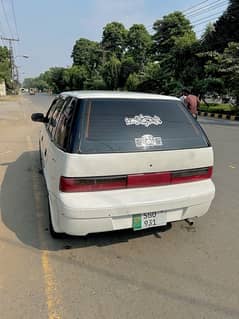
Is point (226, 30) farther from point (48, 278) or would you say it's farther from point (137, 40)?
point (137, 40)

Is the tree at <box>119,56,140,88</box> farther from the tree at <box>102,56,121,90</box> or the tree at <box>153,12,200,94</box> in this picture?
the tree at <box>153,12,200,94</box>

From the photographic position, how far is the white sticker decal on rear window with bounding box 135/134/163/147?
2.96 meters

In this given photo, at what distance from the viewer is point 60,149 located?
9.81 ft

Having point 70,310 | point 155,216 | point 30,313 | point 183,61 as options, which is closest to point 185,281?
point 155,216

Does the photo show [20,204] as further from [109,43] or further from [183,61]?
[109,43]

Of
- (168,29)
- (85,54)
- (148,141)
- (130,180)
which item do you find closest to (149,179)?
(130,180)

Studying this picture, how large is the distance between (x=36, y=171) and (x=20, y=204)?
1.88 meters

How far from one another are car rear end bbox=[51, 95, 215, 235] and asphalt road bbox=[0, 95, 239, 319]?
14.5 inches

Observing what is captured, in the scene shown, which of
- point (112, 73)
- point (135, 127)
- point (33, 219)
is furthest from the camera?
point (112, 73)

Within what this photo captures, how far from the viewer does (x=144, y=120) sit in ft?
10.2

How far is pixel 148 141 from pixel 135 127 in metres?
0.20

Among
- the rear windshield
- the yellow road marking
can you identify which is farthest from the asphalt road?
the rear windshield

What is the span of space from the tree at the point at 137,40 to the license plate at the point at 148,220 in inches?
2110

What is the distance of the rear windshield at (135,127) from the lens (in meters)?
2.85
